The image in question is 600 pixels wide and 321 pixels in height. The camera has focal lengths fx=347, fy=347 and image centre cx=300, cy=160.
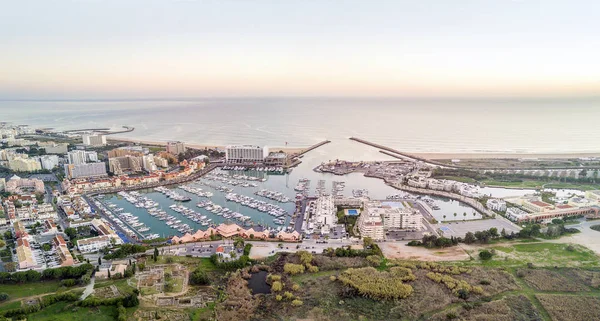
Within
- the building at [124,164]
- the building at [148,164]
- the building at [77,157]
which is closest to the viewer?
the building at [124,164]

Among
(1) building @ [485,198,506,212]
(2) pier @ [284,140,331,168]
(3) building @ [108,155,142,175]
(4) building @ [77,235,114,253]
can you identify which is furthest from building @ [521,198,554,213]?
(3) building @ [108,155,142,175]

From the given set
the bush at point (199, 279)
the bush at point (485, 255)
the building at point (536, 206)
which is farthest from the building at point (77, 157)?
the building at point (536, 206)

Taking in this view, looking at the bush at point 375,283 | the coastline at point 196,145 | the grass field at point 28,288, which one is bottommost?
→ the grass field at point 28,288

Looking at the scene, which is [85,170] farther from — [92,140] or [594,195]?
[594,195]

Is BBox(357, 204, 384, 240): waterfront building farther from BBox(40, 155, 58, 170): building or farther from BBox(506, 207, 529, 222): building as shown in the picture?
BBox(40, 155, 58, 170): building

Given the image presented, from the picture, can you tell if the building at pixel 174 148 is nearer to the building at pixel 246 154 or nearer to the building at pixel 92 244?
the building at pixel 246 154

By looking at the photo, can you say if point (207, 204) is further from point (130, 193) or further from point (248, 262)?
point (248, 262)
